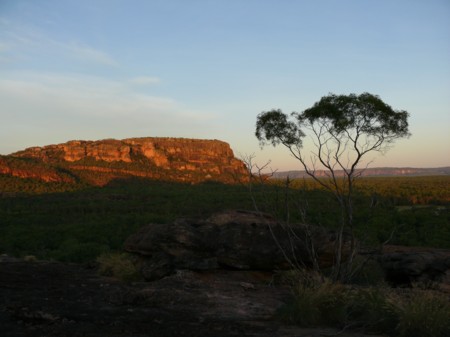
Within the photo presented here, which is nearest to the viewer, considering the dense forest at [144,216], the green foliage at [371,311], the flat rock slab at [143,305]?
the green foliage at [371,311]

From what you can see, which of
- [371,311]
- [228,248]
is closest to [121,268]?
[228,248]

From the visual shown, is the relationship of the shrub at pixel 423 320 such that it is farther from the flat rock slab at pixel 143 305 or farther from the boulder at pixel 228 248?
the boulder at pixel 228 248

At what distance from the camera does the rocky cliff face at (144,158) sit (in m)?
120

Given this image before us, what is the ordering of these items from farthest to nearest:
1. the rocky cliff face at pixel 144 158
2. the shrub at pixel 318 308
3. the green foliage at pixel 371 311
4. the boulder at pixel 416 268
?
the rocky cliff face at pixel 144 158 < the boulder at pixel 416 268 < the shrub at pixel 318 308 < the green foliage at pixel 371 311

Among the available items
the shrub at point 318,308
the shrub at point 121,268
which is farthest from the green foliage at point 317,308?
the shrub at point 121,268

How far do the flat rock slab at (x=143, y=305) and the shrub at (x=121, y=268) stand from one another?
1.75 ft

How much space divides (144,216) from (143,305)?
113ft

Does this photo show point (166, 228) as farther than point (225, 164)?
No

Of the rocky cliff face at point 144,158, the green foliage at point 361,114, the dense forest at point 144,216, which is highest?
the rocky cliff face at point 144,158

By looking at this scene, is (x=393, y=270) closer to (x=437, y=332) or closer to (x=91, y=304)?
(x=437, y=332)

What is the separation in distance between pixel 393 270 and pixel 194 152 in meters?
146

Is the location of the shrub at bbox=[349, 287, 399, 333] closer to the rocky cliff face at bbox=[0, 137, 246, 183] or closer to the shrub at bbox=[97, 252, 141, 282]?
the shrub at bbox=[97, 252, 141, 282]

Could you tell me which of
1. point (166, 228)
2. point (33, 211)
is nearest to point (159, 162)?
point (33, 211)

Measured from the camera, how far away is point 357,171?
1254 cm
